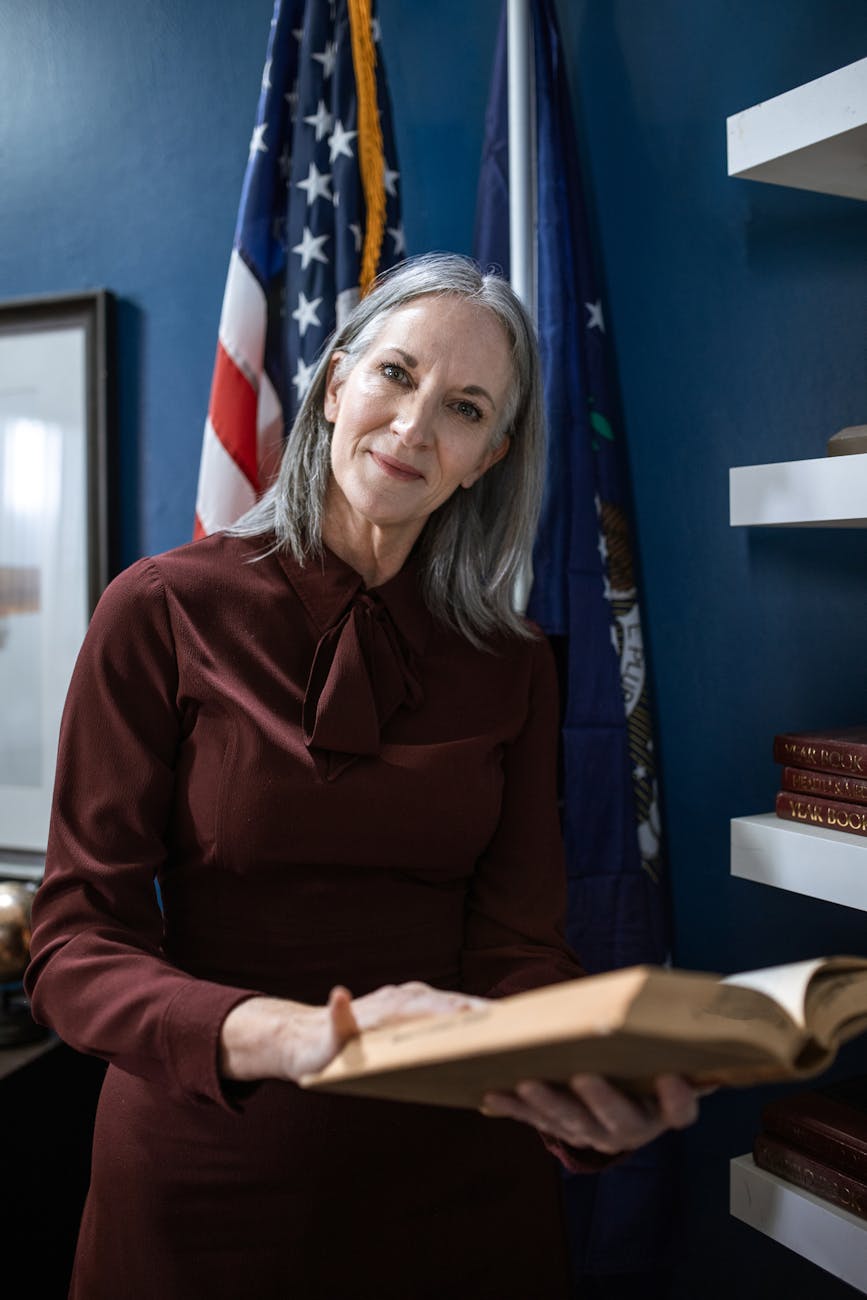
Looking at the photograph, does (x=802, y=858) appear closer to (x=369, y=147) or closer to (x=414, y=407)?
(x=414, y=407)

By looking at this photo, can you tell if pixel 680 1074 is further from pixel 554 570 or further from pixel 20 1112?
pixel 20 1112

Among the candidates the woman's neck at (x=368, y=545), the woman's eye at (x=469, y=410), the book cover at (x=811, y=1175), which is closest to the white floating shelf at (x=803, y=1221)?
the book cover at (x=811, y=1175)

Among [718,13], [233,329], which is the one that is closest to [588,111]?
[718,13]

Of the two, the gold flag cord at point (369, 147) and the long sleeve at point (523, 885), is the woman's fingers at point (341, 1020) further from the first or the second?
the gold flag cord at point (369, 147)

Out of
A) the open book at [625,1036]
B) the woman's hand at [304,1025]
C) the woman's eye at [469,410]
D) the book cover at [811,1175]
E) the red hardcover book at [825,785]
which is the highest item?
the woman's eye at [469,410]

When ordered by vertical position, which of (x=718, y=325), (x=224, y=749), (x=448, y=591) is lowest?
(x=224, y=749)

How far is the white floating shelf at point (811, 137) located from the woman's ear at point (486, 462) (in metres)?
0.41

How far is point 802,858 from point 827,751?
0.39ft

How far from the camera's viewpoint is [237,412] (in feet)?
5.58

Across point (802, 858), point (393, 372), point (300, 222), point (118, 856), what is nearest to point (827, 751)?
point (802, 858)

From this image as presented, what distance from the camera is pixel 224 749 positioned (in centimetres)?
112

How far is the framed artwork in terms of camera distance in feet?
6.79

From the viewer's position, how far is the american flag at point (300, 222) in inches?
65.1

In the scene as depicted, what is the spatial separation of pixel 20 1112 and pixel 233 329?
1207mm
